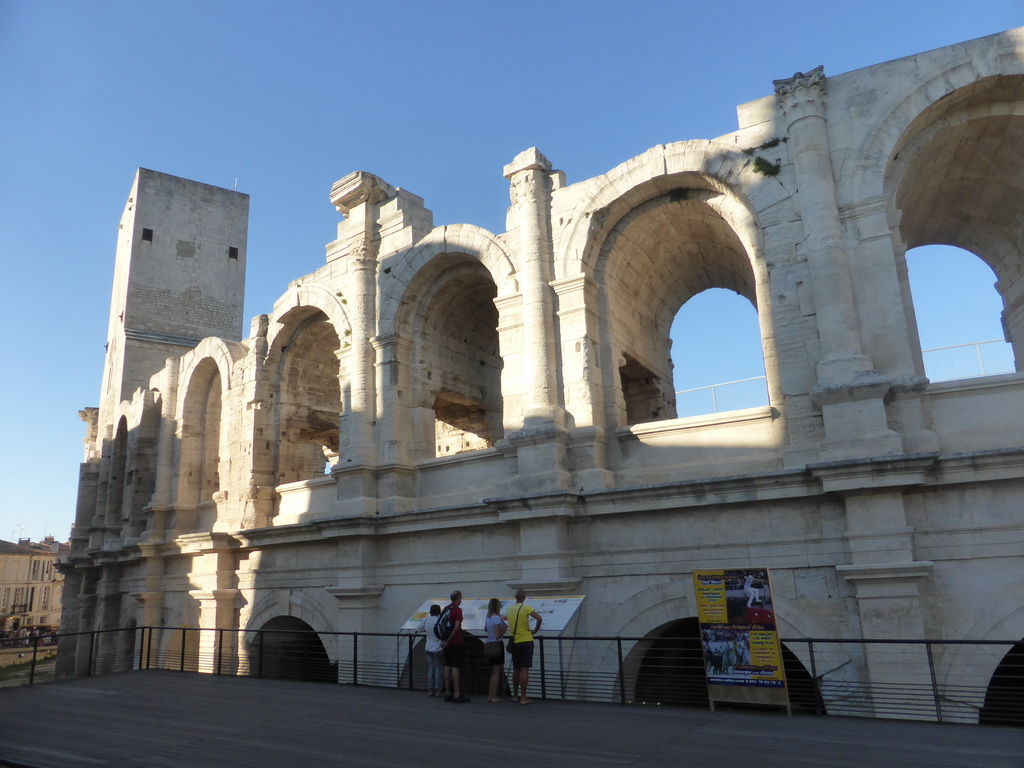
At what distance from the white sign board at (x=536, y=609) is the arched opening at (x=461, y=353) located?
3.81m

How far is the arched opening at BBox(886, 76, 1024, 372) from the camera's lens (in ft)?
33.3

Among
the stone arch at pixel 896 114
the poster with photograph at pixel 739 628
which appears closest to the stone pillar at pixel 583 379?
the poster with photograph at pixel 739 628

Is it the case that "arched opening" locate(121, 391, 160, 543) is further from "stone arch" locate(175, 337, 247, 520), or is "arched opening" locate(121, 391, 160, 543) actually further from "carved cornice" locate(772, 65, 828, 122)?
"carved cornice" locate(772, 65, 828, 122)

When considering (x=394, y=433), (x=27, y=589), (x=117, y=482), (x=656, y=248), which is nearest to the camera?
(x=656, y=248)

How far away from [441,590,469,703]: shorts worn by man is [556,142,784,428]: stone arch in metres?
3.78

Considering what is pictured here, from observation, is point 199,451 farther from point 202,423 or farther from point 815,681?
point 815,681

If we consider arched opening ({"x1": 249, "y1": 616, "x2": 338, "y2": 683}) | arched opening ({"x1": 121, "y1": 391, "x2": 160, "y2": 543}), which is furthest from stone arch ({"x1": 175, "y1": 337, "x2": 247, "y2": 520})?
arched opening ({"x1": 249, "y1": 616, "x2": 338, "y2": 683})

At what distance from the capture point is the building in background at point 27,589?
56.4 metres

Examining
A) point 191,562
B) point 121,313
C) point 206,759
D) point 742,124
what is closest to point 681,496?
point 742,124

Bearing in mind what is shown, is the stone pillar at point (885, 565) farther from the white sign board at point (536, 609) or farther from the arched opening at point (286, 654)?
the arched opening at point (286, 654)

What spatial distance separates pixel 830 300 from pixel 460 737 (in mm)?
6855

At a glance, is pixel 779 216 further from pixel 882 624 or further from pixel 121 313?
pixel 121 313

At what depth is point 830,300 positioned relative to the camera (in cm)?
960

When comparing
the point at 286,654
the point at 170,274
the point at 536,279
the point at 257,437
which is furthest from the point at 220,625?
the point at 170,274
